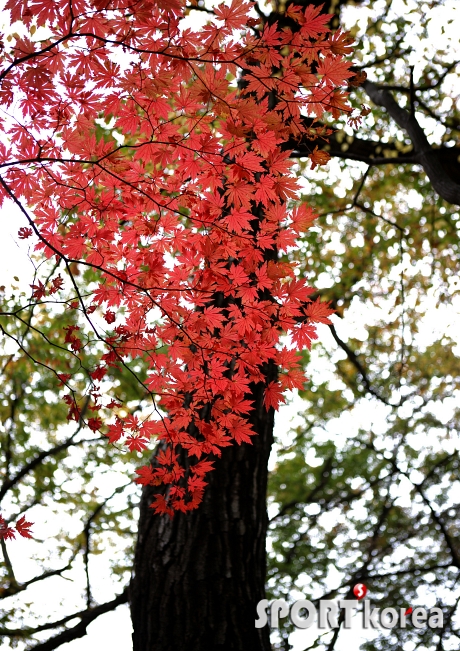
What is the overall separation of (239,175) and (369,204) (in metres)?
6.38

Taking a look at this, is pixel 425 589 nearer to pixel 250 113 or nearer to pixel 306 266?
pixel 306 266

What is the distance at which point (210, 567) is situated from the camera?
9.62 feet

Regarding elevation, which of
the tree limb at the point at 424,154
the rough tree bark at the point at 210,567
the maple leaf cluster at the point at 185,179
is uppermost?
the tree limb at the point at 424,154

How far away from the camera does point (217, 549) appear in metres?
3.00

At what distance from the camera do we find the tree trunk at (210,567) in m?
2.78

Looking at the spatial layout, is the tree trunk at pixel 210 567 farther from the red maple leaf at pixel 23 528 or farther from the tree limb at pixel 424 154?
the tree limb at pixel 424 154

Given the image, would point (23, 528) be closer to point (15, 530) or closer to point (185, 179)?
point (15, 530)

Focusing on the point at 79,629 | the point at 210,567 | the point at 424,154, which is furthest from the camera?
the point at 424,154

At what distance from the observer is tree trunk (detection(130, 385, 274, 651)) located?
2779mm

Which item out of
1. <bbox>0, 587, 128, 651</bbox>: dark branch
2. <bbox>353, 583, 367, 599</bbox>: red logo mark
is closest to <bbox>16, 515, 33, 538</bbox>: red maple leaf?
<bbox>0, 587, 128, 651</bbox>: dark branch

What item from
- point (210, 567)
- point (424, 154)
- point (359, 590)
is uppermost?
point (424, 154)

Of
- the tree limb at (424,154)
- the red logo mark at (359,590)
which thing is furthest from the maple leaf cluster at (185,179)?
the red logo mark at (359,590)

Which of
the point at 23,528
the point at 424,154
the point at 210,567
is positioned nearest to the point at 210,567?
the point at 210,567

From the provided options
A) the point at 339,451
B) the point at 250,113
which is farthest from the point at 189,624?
the point at 339,451
